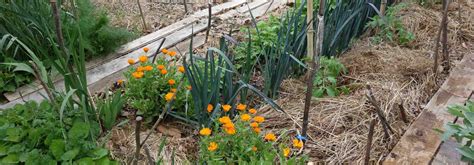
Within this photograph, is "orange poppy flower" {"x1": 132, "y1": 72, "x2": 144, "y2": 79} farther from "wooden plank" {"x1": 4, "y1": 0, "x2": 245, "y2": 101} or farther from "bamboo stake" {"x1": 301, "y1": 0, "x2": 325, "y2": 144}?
"bamboo stake" {"x1": 301, "y1": 0, "x2": 325, "y2": 144}

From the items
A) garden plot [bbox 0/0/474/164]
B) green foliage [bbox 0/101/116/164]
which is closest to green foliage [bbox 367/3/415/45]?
garden plot [bbox 0/0/474/164]

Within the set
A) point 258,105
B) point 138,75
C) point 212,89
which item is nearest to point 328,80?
point 258,105

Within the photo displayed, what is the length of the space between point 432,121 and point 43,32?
2.12 m

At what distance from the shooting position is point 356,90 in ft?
8.80

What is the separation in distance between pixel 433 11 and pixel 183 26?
199 cm

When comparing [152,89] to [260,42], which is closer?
[152,89]

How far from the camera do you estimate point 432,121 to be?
7.80 ft

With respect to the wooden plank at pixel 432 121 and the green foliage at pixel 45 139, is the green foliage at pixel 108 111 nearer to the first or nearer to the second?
the green foliage at pixel 45 139

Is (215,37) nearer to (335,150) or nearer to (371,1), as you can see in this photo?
(371,1)

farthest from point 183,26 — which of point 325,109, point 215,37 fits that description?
point 325,109

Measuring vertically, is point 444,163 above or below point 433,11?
below

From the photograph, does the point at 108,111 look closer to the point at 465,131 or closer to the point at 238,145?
the point at 238,145

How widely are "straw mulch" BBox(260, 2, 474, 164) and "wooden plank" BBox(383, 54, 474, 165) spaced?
0.06 metres

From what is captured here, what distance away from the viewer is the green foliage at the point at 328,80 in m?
2.58
